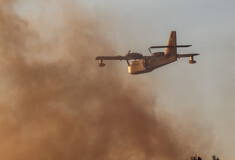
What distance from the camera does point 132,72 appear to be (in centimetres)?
15150

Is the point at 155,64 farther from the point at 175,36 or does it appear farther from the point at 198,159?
the point at 198,159

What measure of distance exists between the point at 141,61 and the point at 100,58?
11.9 m

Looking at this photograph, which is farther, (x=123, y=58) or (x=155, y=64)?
(x=123, y=58)

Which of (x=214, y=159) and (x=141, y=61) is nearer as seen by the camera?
(x=141, y=61)

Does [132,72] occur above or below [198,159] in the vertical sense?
above

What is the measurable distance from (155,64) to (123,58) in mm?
15195

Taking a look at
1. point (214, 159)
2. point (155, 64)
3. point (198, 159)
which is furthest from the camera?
point (214, 159)

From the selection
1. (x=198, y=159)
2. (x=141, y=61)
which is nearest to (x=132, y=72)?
(x=141, y=61)

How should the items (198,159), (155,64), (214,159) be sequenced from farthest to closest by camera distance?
(214,159) < (198,159) < (155,64)

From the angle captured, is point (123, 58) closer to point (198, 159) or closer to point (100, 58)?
point (100, 58)

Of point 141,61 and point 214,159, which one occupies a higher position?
point 141,61

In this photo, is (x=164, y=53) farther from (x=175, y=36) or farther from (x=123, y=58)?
(x=123, y=58)

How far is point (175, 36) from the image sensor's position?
14750 centimetres

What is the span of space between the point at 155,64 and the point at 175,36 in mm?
8977
